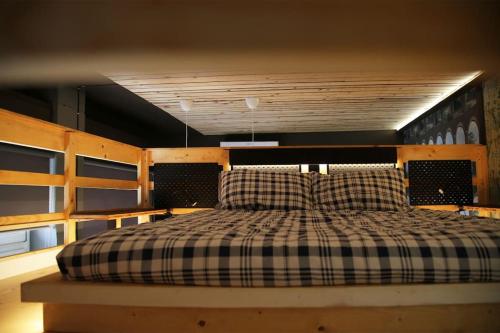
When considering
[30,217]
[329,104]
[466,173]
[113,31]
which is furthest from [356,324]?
[329,104]

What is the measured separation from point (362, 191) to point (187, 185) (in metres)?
1.68

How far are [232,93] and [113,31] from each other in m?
2.80

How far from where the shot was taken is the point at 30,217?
207 centimetres

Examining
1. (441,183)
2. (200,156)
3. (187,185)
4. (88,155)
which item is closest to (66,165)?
(88,155)

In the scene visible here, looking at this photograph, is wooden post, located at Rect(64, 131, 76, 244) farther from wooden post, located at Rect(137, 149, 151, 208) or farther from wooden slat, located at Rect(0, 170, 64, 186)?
wooden post, located at Rect(137, 149, 151, 208)

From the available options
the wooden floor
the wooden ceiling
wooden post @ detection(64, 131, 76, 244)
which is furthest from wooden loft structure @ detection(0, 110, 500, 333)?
the wooden ceiling

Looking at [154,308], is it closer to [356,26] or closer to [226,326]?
[226,326]

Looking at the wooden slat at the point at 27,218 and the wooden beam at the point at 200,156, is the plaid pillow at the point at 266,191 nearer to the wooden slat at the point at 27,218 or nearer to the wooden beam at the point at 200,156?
the wooden beam at the point at 200,156

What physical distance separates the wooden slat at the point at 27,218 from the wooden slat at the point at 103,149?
1.76ft

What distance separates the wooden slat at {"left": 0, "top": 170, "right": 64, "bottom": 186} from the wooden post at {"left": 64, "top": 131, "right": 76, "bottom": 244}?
0.06 meters

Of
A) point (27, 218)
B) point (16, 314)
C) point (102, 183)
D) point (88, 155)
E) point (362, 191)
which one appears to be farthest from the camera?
point (102, 183)

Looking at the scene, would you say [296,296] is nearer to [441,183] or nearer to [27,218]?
[27,218]

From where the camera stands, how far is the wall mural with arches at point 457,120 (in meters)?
2.95

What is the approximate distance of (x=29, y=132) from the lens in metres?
2.11
